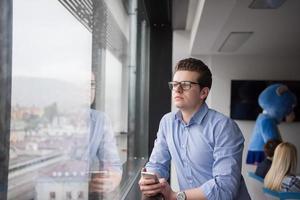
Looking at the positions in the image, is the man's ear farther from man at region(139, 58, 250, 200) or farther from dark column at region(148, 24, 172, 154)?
dark column at region(148, 24, 172, 154)

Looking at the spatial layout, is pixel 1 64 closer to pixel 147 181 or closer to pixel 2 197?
pixel 2 197

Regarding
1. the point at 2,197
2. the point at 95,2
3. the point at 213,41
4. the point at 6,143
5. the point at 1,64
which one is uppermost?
the point at 213,41

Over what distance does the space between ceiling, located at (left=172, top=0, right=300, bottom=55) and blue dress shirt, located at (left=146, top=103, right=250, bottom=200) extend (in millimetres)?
1383

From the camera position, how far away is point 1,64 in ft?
2.46

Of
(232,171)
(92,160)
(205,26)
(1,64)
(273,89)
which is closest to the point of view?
(1,64)

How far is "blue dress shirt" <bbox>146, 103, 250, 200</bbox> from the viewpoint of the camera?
1.31 metres

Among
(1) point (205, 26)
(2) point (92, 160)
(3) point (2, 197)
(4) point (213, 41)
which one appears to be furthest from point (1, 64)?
(4) point (213, 41)

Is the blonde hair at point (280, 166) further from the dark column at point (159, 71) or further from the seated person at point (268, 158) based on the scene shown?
the dark column at point (159, 71)

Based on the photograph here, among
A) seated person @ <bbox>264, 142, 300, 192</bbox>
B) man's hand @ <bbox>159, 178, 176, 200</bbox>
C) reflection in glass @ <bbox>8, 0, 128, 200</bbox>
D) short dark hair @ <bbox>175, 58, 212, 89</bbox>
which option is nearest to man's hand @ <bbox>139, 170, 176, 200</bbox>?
man's hand @ <bbox>159, 178, 176, 200</bbox>

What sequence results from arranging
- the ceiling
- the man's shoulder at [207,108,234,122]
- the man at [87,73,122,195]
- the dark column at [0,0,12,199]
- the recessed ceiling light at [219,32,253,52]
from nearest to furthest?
the dark column at [0,0,12,199]
the man's shoulder at [207,108,234,122]
the man at [87,73,122,195]
the ceiling
the recessed ceiling light at [219,32,253,52]

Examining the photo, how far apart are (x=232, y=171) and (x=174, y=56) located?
3663 millimetres

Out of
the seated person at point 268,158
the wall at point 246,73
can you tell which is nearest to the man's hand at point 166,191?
the seated person at point 268,158

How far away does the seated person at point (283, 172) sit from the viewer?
3.27 m

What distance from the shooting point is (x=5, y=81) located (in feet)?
2.54
